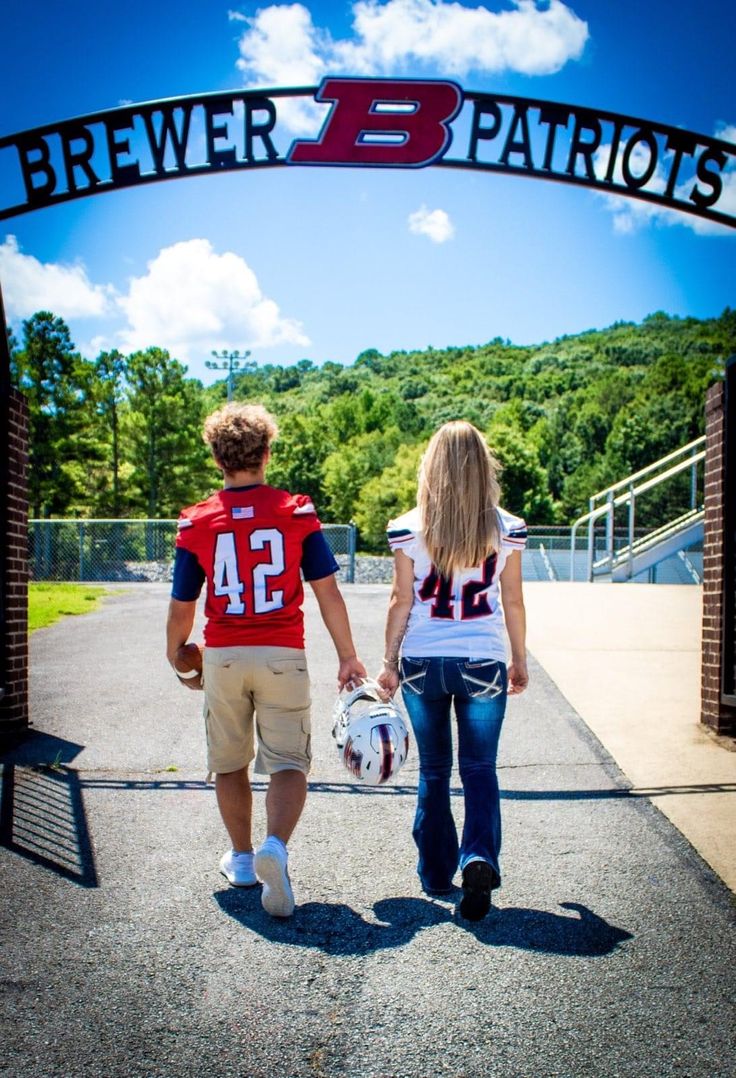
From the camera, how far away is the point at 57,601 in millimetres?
17125

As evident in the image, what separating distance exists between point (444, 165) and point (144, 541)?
1956 cm

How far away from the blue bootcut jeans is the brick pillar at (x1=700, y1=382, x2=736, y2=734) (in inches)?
126

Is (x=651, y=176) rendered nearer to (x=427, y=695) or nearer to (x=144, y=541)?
(x=427, y=695)

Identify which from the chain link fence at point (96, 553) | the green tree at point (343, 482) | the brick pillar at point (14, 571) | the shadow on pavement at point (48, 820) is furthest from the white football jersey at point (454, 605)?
the green tree at point (343, 482)

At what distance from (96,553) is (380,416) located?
94.9 meters

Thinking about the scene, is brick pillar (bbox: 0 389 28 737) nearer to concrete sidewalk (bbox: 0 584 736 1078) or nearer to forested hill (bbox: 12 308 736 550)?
concrete sidewalk (bbox: 0 584 736 1078)

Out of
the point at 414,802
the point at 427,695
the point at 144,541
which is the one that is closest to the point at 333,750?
the point at 414,802

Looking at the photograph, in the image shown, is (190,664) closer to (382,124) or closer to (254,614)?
(254,614)

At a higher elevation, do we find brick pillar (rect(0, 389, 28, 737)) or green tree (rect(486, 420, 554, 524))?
green tree (rect(486, 420, 554, 524))

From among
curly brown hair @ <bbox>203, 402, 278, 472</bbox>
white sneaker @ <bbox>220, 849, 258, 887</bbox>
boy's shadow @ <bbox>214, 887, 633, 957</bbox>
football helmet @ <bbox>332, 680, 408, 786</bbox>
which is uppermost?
curly brown hair @ <bbox>203, 402, 278, 472</bbox>

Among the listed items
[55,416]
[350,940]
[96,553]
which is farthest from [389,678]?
[55,416]

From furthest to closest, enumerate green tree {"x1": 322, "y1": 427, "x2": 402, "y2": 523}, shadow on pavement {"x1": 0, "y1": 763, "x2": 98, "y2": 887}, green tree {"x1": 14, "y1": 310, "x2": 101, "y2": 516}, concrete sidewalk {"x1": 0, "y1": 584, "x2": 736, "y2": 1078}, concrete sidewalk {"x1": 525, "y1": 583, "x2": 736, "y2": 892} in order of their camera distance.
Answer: green tree {"x1": 322, "y1": 427, "x2": 402, "y2": 523} < green tree {"x1": 14, "y1": 310, "x2": 101, "y2": 516} < concrete sidewalk {"x1": 525, "y1": 583, "x2": 736, "y2": 892} < shadow on pavement {"x1": 0, "y1": 763, "x2": 98, "y2": 887} < concrete sidewalk {"x1": 0, "y1": 584, "x2": 736, "y2": 1078}

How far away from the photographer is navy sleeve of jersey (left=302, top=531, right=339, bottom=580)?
12.7 ft

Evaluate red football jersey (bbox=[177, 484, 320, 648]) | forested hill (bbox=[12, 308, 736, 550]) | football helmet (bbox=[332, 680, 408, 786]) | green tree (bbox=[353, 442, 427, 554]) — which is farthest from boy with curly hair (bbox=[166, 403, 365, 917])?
green tree (bbox=[353, 442, 427, 554])
